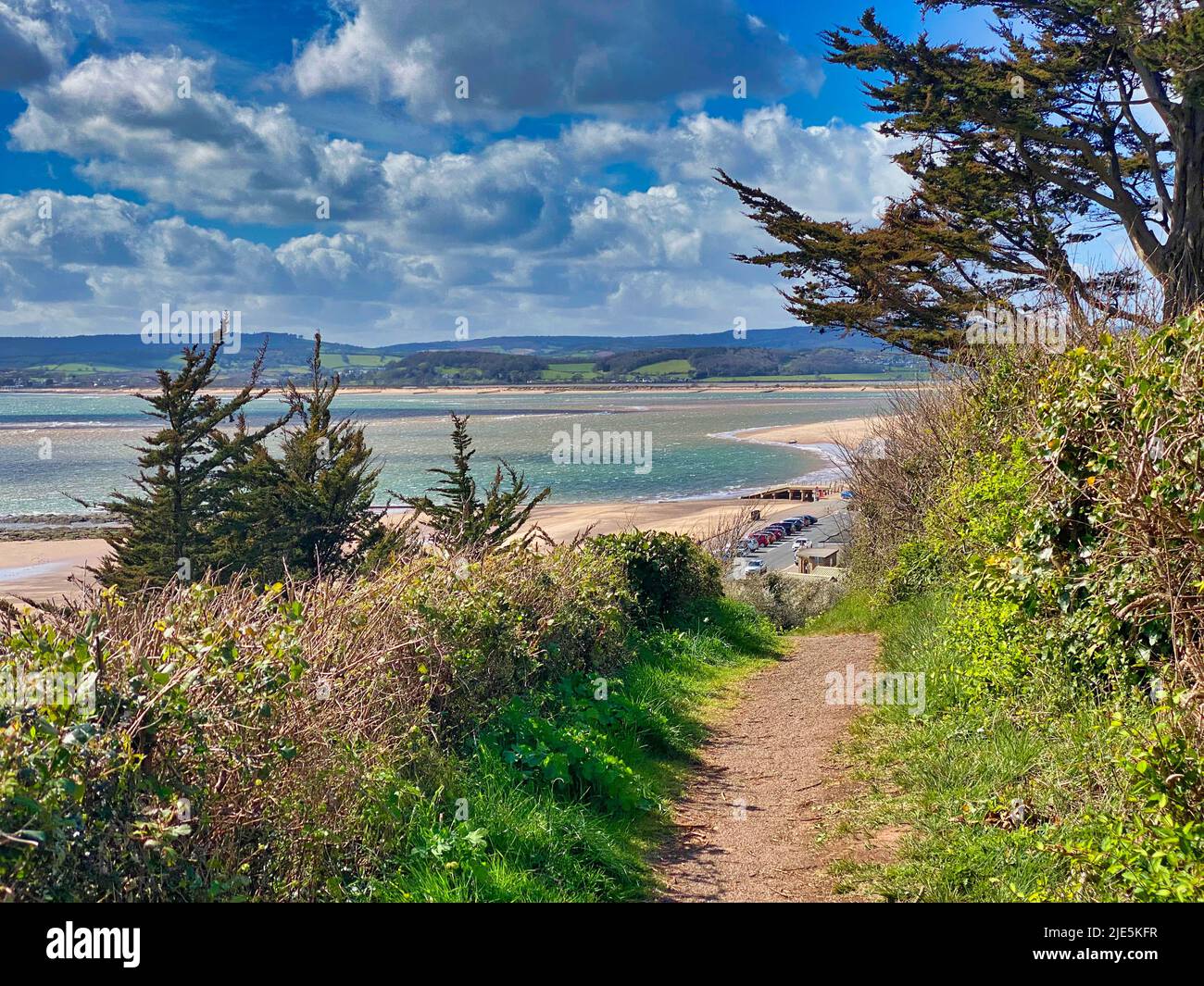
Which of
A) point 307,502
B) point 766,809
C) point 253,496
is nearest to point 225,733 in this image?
point 766,809

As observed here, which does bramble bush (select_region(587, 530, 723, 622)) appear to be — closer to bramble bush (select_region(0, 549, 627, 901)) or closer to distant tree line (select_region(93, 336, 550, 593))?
bramble bush (select_region(0, 549, 627, 901))

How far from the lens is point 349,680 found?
208 inches

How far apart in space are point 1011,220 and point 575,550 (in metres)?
11.1

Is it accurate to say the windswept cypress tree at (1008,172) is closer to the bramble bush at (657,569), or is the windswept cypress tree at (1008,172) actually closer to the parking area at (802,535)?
the bramble bush at (657,569)

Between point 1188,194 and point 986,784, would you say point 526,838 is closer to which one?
point 986,784

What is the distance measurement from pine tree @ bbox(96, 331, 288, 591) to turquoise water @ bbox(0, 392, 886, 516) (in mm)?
1560

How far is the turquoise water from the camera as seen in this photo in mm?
71062

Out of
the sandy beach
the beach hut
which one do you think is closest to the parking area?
the beach hut

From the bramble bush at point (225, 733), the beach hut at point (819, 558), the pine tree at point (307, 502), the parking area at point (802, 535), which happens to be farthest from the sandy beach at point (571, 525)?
the bramble bush at point (225, 733)

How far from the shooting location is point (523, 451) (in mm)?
100875

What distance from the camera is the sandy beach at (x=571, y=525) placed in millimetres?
35112

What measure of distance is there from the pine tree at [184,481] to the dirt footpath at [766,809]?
783 inches
